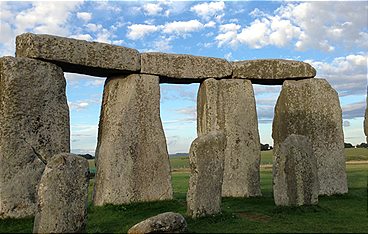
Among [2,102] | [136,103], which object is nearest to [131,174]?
[136,103]

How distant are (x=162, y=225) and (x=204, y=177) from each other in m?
2.75

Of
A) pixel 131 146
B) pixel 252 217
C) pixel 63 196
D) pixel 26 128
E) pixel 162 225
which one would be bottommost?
pixel 252 217

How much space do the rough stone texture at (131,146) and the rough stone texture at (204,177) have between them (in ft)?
12.6

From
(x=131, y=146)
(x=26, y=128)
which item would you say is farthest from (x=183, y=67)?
(x=26, y=128)

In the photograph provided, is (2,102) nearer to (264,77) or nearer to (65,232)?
(65,232)

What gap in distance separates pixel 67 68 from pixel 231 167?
268 inches

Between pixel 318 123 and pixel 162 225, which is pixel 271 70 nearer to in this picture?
pixel 318 123

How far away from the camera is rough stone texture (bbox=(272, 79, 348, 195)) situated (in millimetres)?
17781

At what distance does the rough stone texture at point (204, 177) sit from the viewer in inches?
467

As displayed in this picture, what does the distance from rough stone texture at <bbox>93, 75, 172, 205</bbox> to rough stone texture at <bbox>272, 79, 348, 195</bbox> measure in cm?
484

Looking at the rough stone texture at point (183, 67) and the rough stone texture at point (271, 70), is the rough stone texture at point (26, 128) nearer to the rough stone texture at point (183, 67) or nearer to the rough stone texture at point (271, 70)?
the rough stone texture at point (183, 67)

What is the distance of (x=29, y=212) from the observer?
1291 centimetres

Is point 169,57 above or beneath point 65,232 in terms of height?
above

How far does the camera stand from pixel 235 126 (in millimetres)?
17719
